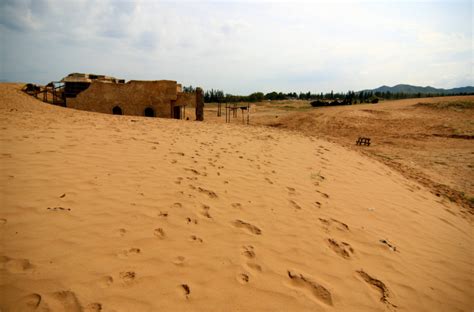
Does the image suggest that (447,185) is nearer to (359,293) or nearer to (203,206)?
(359,293)

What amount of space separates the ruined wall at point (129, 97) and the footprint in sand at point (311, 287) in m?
16.9

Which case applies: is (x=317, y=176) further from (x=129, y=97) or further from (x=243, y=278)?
(x=129, y=97)

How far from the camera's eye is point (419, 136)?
15.3 meters

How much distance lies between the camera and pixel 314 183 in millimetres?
4918

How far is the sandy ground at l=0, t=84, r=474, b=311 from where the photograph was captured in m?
1.91

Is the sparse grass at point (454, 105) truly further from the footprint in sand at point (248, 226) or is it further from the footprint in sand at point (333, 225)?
the footprint in sand at point (248, 226)

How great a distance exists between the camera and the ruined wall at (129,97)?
1719 cm

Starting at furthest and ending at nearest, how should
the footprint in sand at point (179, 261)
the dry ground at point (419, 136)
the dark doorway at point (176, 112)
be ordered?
1. the dark doorway at point (176, 112)
2. the dry ground at point (419, 136)
3. the footprint in sand at point (179, 261)

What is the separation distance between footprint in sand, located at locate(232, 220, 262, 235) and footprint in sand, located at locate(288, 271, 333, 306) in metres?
0.68

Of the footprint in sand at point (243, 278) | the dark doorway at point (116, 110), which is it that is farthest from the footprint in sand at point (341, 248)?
the dark doorway at point (116, 110)

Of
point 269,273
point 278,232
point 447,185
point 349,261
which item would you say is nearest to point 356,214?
point 349,261

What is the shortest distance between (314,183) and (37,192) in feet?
14.8

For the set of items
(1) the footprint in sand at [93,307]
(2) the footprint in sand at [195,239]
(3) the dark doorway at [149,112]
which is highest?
(3) the dark doorway at [149,112]

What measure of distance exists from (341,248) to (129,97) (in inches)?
703
